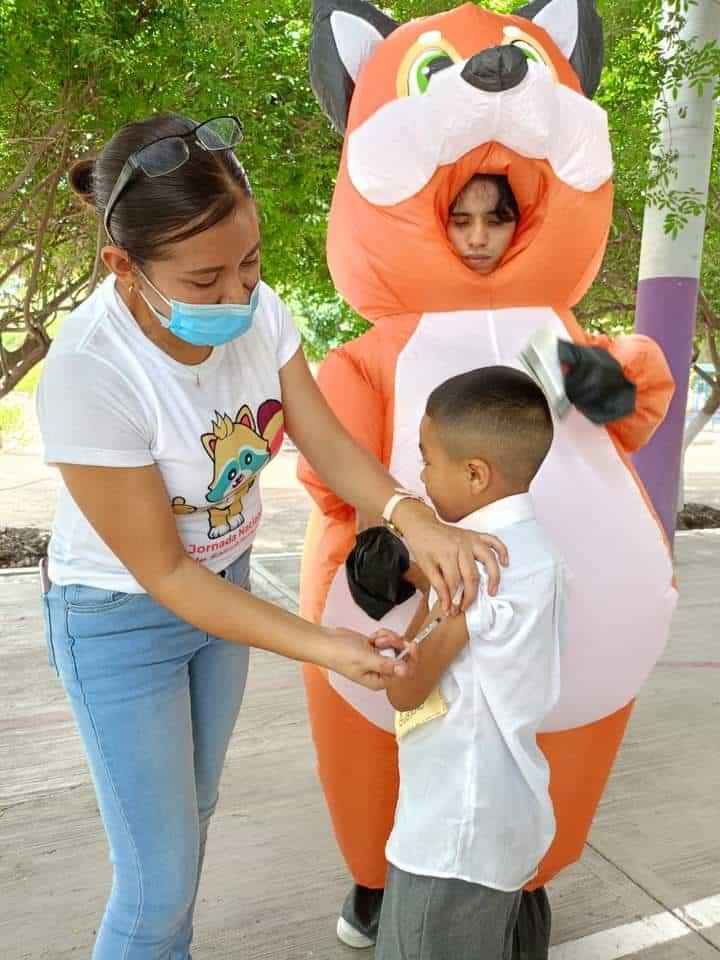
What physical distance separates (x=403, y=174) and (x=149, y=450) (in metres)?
1.05

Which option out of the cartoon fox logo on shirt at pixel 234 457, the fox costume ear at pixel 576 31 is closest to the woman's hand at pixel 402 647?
the cartoon fox logo on shirt at pixel 234 457

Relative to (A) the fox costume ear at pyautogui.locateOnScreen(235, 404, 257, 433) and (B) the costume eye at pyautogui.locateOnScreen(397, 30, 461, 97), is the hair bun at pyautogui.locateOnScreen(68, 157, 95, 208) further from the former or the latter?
(B) the costume eye at pyautogui.locateOnScreen(397, 30, 461, 97)

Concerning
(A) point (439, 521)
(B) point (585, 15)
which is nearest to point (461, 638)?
(A) point (439, 521)

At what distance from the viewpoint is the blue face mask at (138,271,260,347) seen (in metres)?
1.35

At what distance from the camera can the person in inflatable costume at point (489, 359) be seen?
1.96 m

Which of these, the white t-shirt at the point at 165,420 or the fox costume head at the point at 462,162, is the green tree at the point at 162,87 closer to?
the fox costume head at the point at 462,162

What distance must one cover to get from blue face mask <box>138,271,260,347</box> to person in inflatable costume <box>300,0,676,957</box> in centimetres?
67

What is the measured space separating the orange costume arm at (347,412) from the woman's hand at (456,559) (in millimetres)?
643

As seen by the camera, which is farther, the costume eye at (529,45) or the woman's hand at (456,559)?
the costume eye at (529,45)

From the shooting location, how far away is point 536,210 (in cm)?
213

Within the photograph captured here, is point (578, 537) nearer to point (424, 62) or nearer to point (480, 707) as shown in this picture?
point (480, 707)

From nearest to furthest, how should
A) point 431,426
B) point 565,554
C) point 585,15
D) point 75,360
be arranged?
point 75,360, point 431,426, point 565,554, point 585,15

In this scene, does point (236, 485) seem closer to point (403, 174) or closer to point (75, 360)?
point (75, 360)

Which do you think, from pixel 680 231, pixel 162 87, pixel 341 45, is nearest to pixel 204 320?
pixel 341 45
